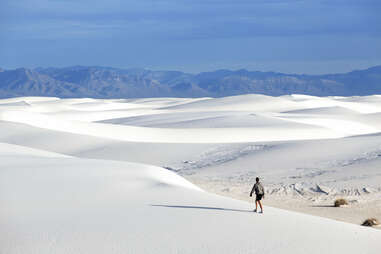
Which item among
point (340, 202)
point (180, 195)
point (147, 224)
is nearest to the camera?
point (147, 224)

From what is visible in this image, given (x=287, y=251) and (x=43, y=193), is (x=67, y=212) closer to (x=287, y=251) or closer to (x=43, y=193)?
(x=43, y=193)

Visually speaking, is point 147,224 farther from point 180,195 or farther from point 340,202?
point 340,202

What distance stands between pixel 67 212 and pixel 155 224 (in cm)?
210

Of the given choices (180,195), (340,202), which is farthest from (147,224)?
(340,202)

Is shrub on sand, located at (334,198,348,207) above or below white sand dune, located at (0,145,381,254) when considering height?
above

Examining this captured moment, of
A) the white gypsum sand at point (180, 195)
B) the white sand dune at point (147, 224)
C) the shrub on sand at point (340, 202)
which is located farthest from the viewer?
the shrub on sand at point (340, 202)

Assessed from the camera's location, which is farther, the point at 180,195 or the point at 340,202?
the point at 340,202

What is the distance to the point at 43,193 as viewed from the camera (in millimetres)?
13820

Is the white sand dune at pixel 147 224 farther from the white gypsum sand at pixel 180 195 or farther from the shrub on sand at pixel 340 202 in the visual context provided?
the shrub on sand at pixel 340 202

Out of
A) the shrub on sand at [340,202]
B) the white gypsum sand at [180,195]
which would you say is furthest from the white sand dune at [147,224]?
the shrub on sand at [340,202]

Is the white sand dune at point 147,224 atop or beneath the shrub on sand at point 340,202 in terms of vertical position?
beneath

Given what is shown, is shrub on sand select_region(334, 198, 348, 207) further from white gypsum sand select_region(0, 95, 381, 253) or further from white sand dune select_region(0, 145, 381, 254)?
white sand dune select_region(0, 145, 381, 254)

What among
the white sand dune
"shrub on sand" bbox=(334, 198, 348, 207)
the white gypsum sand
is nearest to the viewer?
the white sand dune

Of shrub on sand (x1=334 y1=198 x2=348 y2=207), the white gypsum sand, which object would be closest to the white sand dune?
the white gypsum sand
